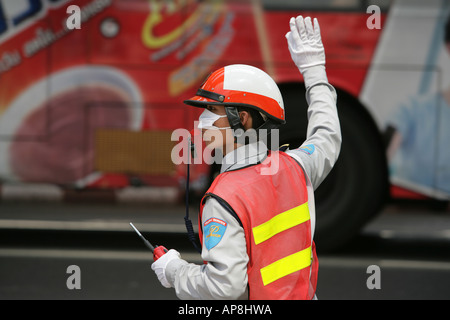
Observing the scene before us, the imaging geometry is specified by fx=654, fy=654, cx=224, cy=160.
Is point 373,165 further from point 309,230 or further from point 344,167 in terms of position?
point 309,230

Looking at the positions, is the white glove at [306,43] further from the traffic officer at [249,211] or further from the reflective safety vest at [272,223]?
the reflective safety vest at [272,223]

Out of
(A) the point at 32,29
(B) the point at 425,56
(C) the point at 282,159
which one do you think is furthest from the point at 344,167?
(C) the point at 282,159

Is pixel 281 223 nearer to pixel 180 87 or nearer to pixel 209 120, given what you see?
pixel 209 120

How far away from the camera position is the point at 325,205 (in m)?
6.25

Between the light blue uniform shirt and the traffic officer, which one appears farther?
the light blue uniform shirt

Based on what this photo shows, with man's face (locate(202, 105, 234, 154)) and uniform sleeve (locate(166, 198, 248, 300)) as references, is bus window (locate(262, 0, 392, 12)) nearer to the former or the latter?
man's face (locate(202, 105, 234, 154))

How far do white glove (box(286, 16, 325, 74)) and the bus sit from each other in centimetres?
369

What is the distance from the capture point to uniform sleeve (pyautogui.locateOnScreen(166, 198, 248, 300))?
6.06 ft

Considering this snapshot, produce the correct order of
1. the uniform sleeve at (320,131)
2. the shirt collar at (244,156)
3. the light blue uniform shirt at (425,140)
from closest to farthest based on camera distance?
the shirt collar at (244,156) → the uniform sleeve at (320,131) → the light blue uniform shirt at (425,140)

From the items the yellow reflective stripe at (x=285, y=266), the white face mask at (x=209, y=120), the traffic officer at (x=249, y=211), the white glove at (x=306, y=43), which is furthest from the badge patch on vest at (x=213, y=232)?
the white glove at (x=306, y=43)

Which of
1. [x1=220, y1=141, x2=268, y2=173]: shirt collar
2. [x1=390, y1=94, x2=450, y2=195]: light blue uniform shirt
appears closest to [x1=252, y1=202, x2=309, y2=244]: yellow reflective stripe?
[x1=220, y1=141, x2=268, y2=173]: shirt collar

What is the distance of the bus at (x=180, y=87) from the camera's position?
6.12 m

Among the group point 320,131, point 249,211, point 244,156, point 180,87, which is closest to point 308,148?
point 320,131

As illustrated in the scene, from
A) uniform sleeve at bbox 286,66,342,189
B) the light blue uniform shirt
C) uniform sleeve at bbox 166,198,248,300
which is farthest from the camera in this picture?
the light blue uniform shirt
